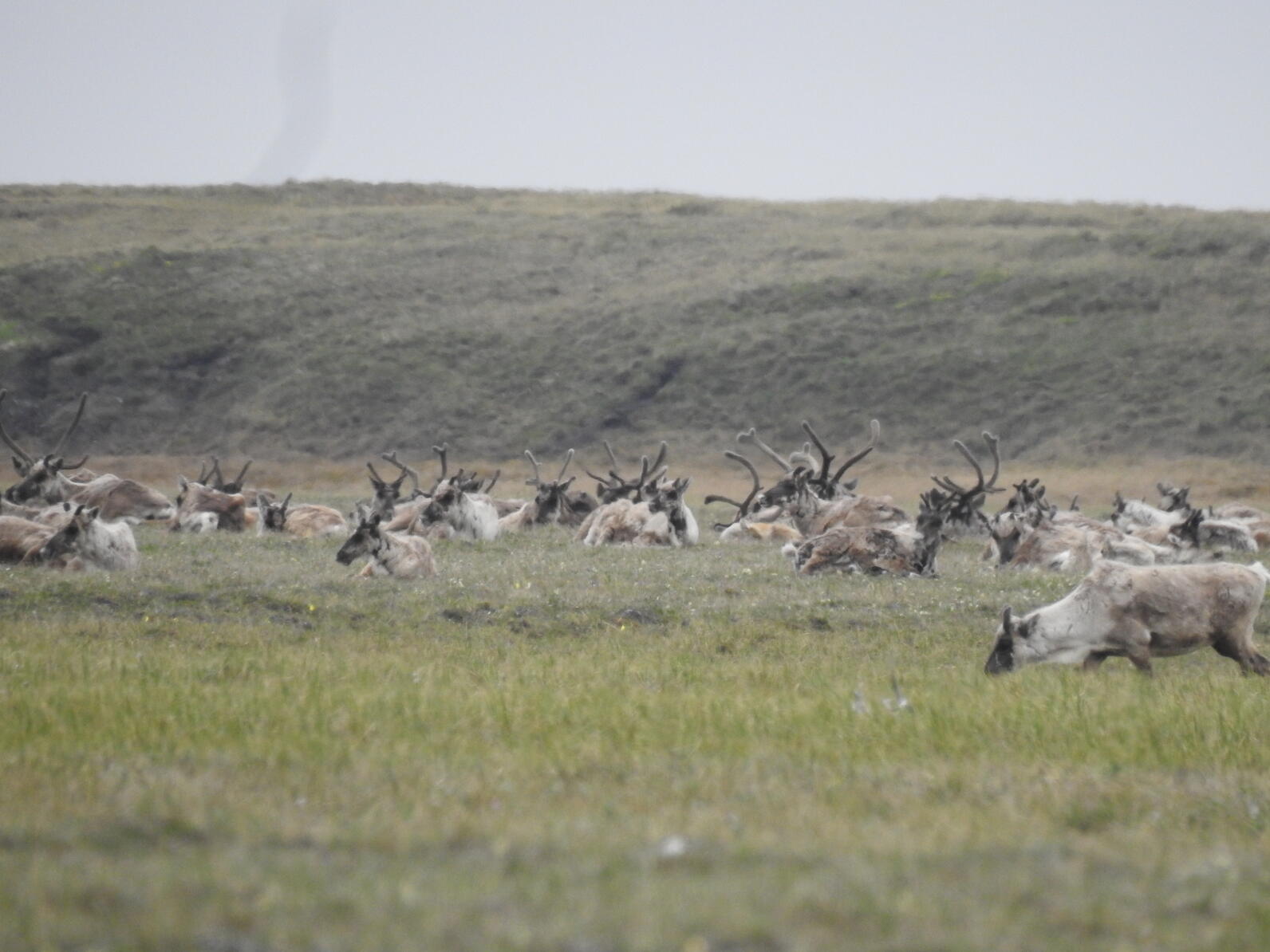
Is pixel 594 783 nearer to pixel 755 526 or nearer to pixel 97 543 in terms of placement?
pixel 97 543

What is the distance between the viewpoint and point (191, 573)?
15.3 meters

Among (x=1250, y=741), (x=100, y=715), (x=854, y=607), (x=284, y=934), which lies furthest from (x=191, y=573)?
(x=284, y=934)

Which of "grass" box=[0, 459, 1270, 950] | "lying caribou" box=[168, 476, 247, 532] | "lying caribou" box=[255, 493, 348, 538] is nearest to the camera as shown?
"grass" box=[0, 459, 1270, 950]

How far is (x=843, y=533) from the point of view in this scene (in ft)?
57.1

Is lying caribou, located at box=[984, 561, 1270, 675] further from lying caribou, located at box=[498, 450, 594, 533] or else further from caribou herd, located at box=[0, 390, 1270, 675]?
lying caribou, located at box=[498, 450, 594, 533]

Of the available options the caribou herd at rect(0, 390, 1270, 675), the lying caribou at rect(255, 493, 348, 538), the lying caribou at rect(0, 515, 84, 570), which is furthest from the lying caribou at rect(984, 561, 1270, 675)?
the lying caribou at rect(255, 493, 348, 538)

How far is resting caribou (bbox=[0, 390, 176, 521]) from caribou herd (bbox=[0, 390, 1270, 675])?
3 cm

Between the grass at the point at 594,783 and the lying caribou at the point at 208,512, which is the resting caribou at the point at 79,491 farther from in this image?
the grass at the point at 594,783

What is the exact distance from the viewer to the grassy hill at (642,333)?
4881 cm

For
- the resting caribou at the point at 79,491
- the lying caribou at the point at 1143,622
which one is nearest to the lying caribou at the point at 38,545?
the resting caribou at the point at 79,491

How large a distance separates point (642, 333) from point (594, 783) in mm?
51089

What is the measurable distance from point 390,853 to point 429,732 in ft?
8.65

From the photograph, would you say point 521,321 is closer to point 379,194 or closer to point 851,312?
point 851,312

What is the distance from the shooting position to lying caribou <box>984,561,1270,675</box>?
33.8ft
